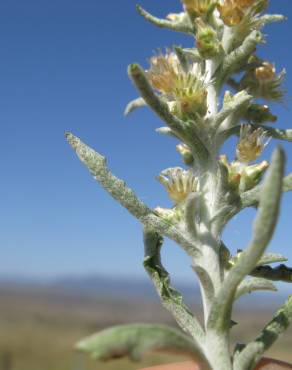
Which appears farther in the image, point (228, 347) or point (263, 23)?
point (263, 23)

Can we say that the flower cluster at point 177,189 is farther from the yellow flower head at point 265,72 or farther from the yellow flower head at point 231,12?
the yellow flower head at point 231,12

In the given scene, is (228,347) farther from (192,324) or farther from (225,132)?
(225,132)

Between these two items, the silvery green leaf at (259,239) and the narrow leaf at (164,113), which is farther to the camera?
the narrow leaf at (164,113)

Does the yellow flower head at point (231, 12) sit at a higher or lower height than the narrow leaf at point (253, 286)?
higher

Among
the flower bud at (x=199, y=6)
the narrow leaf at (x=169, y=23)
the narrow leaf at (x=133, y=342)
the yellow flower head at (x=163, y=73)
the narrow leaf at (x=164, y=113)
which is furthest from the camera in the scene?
the narrow leaf at (x=169, y=23)

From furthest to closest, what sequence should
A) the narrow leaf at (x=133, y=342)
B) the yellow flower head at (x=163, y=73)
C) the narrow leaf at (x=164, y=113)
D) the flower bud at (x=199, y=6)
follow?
the flower bud at (x=199, y=6) → the yellow flower head at (x=163, y=73) → the narrow leaf at (x=164, y=113) → the narrow leaf at (x=133, y=342)

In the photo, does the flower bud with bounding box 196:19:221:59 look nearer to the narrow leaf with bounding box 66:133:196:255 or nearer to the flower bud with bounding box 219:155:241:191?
the flower bud with bounding box 219:155:241:191

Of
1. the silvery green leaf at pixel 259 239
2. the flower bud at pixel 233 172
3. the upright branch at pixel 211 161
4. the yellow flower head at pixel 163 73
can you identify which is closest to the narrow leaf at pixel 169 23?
the upright branch at pixel 211 161

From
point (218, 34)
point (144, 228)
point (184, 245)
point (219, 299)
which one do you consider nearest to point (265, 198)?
point (219, 299)
